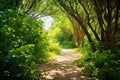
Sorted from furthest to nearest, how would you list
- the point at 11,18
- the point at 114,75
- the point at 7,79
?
the point at 11,18 → the point at 114,75 → the point at 7,79

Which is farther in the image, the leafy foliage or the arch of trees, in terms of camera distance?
the leafy foliage

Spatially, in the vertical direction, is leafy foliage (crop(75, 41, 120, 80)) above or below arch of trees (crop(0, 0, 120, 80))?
below

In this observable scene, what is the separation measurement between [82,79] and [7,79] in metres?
3.76

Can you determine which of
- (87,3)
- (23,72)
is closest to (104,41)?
(87,3)

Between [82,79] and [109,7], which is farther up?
[109,7]

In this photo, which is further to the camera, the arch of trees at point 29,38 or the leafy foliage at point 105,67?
the leafy foliage at point 105,67

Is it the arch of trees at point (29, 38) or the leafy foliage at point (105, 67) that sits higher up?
the arch of trees at point (29, 38)

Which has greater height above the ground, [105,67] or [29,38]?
[29,38]

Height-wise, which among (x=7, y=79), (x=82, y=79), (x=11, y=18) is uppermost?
(x=11, y=18)

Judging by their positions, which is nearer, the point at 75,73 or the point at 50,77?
the point at 50,77

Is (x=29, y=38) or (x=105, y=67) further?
(x=29, y=38)

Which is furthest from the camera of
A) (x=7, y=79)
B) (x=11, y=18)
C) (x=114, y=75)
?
(x=11, y=18)

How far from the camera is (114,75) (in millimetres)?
8336

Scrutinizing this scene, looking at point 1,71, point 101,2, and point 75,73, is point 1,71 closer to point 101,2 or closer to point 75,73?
point 75,73
